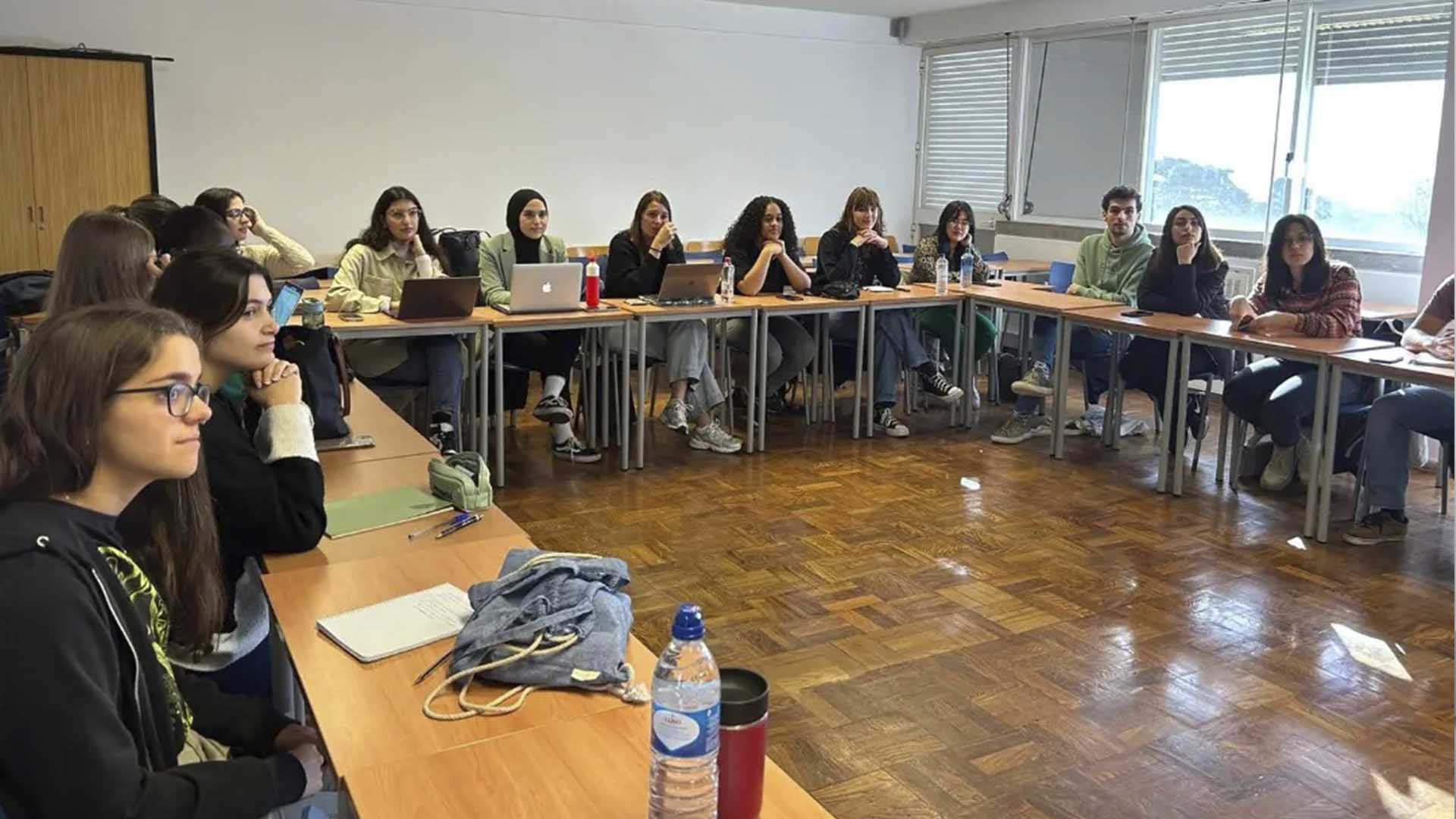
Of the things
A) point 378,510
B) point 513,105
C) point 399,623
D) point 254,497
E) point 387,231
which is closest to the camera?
point 399,623

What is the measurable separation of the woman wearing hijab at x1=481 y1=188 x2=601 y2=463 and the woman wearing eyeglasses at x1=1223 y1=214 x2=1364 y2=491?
8.94 ft

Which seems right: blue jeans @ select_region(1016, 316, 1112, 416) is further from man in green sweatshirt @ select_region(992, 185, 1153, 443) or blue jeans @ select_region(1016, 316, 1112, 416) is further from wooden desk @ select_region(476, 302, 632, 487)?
wooden desk @ select_region(476, 302, 632, 487)

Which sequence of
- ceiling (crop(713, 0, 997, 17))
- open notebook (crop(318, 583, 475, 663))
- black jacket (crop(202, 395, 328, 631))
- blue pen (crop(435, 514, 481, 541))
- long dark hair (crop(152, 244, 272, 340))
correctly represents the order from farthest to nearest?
ceiling (crop(713, 0, 997, 17)) < blue pen (crop(435, 514, 481, 541)) < long dark hair (crop(152, 244, 272, 340)) < black jacket (crop(202, 395, 328, 631)) < open notebook (crop(318, 583, 475, 663))

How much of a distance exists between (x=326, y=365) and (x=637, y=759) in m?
1.80

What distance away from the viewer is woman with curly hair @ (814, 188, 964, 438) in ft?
18.8

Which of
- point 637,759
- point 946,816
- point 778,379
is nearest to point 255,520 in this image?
point 637,759

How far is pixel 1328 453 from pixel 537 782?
3696 mm

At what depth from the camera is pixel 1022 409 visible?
18.7 feet

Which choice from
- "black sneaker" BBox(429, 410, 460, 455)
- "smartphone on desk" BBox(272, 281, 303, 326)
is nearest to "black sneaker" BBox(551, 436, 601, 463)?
"black sneaker" BBox(429, 410, 460, 455)

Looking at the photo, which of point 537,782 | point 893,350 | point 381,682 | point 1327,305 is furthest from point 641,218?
point 537,782

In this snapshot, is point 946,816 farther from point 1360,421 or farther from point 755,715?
point 1360,421

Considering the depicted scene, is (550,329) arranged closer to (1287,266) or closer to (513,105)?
(513,105)

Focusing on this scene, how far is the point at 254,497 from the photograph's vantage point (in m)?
1.94

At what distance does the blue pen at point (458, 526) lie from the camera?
2158mm
